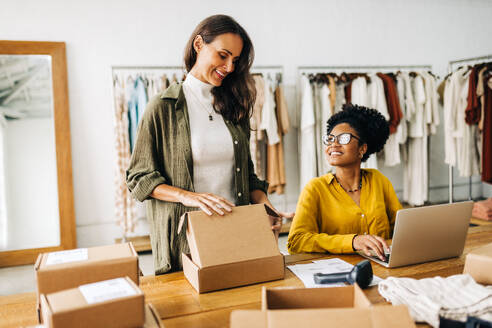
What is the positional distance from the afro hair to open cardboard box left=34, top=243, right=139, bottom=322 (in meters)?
1.45

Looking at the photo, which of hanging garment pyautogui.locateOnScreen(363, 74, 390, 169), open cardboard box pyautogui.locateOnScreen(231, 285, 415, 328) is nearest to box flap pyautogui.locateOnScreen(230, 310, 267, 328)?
open cardboard box pyautogui.locateOnScreen(231, 285, 415, 328)

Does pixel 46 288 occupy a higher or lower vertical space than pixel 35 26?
lower

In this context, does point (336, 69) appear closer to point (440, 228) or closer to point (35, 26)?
point (35, 26)

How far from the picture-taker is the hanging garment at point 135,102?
3951 millimetres

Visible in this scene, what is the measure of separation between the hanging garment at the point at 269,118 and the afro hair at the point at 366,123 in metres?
1.96

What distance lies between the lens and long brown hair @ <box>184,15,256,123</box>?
1678 mm

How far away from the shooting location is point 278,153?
443 cm

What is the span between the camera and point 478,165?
454 cm

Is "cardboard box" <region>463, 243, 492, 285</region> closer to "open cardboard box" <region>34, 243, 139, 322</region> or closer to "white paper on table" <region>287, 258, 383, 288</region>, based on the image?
"white paper on table" <region>287, 258, 383, 288</region>

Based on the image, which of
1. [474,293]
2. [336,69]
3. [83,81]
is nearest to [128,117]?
[83,81]

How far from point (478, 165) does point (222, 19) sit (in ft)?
13.0

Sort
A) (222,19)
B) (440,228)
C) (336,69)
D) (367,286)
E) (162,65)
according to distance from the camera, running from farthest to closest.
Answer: (336,69), (162,65), (222,19), (440,228), (367,286)

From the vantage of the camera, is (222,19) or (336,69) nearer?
(222,19)

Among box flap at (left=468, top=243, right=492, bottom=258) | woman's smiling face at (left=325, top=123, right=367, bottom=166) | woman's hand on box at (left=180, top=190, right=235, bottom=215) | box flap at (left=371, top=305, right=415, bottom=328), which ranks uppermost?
woman's smiling face at (left=325, top=123, right=367, bottom=166)
